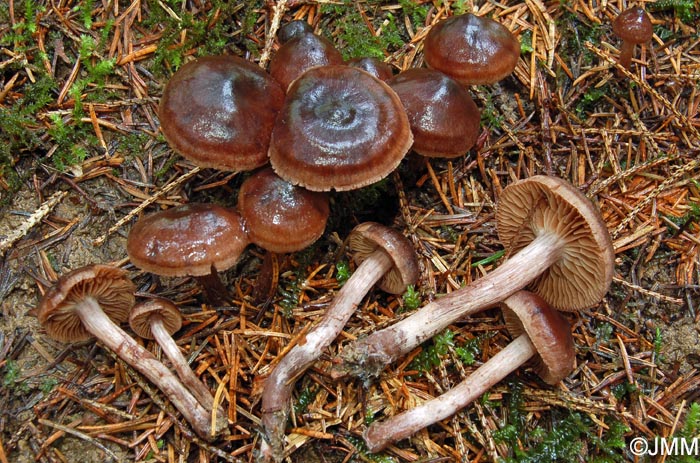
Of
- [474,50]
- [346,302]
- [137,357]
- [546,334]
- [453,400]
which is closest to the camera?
[546,334]

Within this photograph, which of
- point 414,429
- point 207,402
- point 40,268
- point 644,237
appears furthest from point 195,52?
point 644,237

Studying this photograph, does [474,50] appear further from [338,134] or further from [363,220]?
[363,220]

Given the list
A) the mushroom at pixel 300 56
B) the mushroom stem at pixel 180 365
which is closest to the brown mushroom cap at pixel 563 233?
the mushroom at pixel 300 56

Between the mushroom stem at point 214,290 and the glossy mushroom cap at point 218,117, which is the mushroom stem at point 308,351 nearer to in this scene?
the mushroom stem at point 214,290

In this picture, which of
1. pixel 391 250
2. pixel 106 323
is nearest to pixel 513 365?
pixel 391 250

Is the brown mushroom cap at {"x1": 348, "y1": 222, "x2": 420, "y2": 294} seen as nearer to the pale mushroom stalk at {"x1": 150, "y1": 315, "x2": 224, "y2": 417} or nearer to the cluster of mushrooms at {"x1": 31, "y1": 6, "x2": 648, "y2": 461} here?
the cluster of mushrooms at {"x1": 31, "y1": 6, "x2": 648, "y2": 461}

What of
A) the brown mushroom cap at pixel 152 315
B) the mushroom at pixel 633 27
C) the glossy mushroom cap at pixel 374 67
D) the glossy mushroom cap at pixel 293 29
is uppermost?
the mushroom at pixel 633 27
